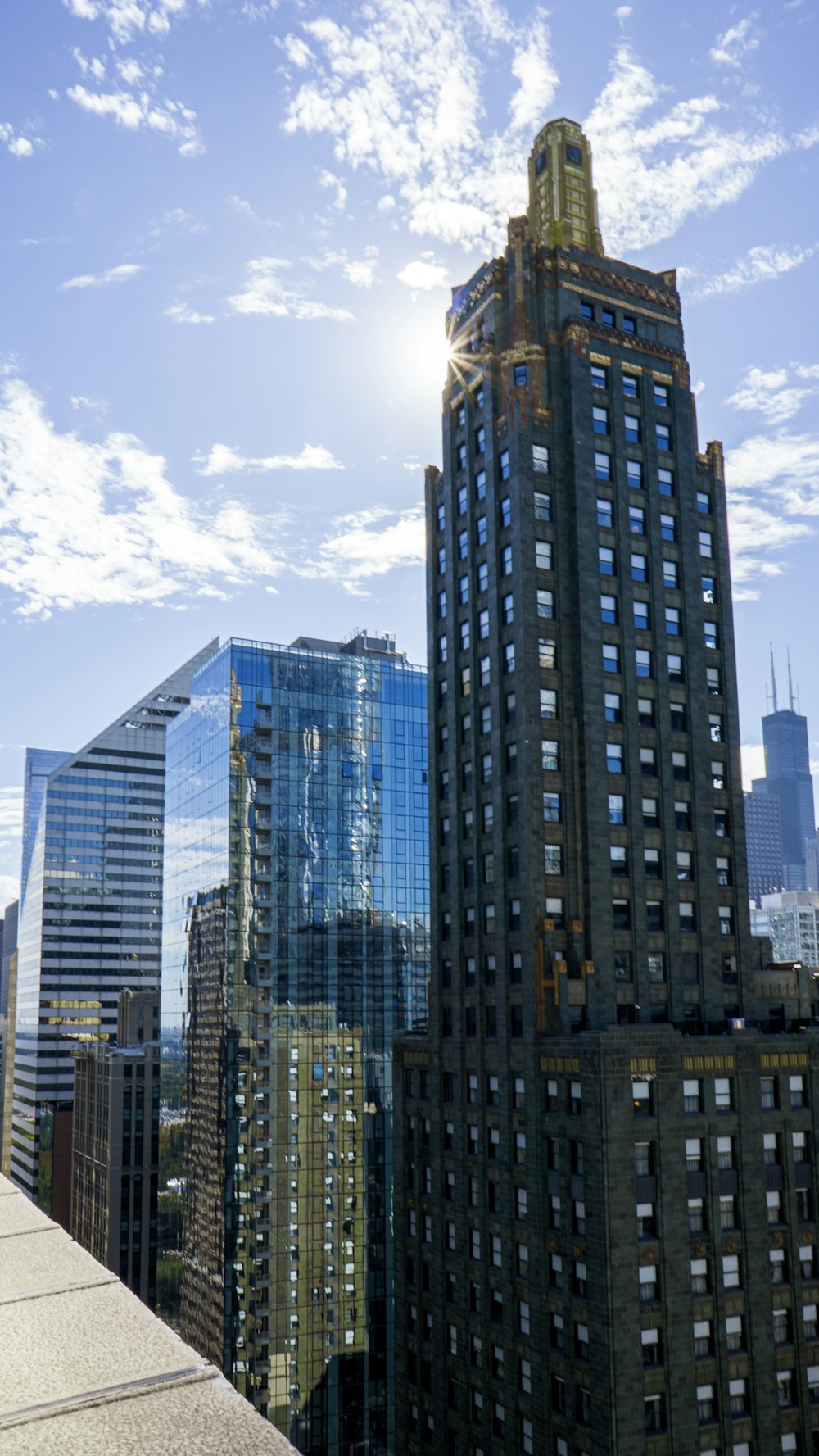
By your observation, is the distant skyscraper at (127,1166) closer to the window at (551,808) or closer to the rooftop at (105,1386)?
the window at (551,808)

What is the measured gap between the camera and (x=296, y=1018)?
119500 mm

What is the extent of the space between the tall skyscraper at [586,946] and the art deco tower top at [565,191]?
262 mm

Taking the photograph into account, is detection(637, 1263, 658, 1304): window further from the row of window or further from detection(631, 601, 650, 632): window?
the row of window

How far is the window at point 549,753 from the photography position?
8194 centimetres

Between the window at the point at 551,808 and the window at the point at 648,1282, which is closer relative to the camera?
the window at the point at 648,1282

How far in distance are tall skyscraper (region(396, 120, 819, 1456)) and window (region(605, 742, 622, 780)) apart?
24 cm

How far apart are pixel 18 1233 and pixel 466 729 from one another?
275 ft

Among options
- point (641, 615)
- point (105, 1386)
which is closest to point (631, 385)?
point (641, 615)

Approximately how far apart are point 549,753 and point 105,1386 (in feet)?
257

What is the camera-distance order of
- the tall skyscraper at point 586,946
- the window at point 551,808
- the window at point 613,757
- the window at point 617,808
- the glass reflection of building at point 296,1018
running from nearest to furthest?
the tall skyscraper at point 586,946 < the window at point 551,808 < the window at point 617,808 < the window at point 613,757 < the glass reflection of building at point 296,1018

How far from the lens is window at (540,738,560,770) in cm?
8194

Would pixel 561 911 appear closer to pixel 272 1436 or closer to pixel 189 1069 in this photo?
pixel 189 1069

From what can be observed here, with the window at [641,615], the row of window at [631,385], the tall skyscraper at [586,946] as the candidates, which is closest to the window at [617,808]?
the tall skyscraper at [586,946]

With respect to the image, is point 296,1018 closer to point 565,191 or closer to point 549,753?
point 549,753
